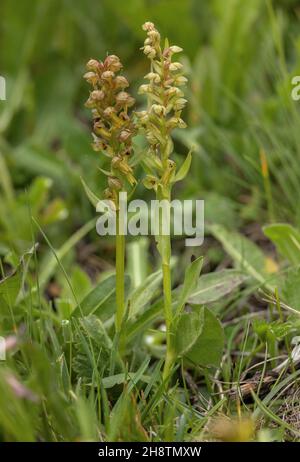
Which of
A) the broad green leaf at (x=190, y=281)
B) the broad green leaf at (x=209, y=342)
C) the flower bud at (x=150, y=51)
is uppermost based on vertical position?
the flower bud at (x=150, y=51)

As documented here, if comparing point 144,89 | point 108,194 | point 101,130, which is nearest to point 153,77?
point 144,89

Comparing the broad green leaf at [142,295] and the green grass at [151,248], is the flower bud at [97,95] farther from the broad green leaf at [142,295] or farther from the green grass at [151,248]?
the broad green leaf at [142,295]

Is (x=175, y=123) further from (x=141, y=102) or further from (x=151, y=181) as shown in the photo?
(x=141, y=102)

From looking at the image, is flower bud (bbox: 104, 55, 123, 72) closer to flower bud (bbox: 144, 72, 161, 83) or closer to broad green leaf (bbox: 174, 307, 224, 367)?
flower bud (bbox: 144, 72, 161, 83)

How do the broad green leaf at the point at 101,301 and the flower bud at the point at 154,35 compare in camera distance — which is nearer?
the flower bud at the point at 154,35

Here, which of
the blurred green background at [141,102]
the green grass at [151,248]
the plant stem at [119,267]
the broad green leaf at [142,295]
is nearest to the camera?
the green grass at [151,248]

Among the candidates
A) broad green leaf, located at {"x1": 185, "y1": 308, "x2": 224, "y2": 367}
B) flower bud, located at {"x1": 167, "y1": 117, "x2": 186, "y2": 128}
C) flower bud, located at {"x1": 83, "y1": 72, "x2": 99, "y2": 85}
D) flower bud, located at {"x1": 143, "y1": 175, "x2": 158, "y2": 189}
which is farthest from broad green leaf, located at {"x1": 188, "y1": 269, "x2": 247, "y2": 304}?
flower bud, located at {"x1": 83, "y1": 72, "x2": 99, "y2": 85}

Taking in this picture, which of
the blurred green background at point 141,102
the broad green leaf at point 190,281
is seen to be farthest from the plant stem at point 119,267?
the blurred green background at point 141,102
